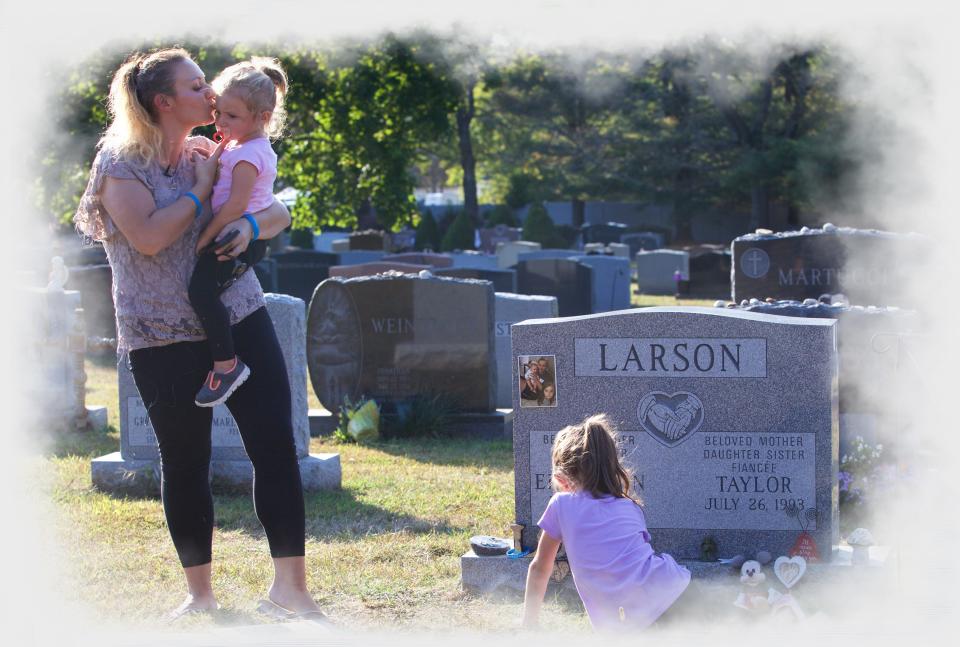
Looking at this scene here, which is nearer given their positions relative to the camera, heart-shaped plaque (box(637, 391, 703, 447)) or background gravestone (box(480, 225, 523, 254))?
heart-shaped plaque (box(637, 391, 703, 447))

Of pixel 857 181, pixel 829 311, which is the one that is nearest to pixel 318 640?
pixel 829 311

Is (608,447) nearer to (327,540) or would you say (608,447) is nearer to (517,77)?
(327,540)

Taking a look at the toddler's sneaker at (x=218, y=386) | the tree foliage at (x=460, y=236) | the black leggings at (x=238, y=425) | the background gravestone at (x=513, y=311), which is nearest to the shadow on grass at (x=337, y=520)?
the black leggings at (x=238, y=425)

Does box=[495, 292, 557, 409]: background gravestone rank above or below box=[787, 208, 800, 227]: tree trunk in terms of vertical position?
below

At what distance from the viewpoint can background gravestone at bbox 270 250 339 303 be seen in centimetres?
1922

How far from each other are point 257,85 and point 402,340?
5875 mm

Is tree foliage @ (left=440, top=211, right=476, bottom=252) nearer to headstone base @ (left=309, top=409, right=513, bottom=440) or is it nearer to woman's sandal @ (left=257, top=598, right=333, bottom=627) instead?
headstone base @ (left=309, top=409, right=513, bottom=440)

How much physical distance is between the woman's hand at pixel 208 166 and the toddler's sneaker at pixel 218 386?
1.82 feet

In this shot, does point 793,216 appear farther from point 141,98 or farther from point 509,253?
point 141,98

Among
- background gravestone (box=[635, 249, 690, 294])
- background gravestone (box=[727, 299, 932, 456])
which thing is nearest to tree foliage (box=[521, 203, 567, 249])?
background gravestone (box=[635, 249, 690, 294])

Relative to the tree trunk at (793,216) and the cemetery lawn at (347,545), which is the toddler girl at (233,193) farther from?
the tree trunk at (793,216)

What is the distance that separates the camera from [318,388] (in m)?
9.51

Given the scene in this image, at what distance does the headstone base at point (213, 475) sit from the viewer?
6664 millimetres

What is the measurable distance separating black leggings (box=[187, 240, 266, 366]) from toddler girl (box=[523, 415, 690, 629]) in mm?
1040
